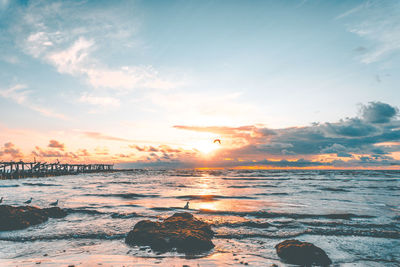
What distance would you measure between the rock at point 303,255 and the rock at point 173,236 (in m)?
2.68

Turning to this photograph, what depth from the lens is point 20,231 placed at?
10.7 m

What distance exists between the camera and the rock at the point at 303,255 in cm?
734

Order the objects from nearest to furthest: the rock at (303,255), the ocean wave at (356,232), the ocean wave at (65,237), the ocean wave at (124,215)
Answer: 1. the rock at (303,255)
2. the ocean wave at (65,237)
3. the ocean wave at (356,232)
4. the ocean wave at (124,215)

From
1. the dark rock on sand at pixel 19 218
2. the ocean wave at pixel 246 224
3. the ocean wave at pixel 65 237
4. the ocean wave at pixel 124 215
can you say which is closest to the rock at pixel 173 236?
the ocean wave at pixel 65 237

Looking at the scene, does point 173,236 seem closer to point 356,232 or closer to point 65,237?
point 65,237

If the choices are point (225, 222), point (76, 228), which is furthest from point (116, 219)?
point (225, 222)

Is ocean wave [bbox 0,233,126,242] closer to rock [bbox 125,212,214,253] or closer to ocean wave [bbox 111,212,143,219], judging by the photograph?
rock [bbox 125,212,214,253]

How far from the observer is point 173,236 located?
895 cm

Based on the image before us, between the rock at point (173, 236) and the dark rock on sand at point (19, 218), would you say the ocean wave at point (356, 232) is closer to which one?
the rock at point (173, 236)

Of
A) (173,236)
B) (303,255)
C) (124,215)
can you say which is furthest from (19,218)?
(303,255)

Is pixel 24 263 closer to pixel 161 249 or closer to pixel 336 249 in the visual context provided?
pixel 161 249

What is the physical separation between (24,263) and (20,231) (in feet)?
15.7

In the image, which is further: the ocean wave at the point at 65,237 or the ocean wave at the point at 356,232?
the ocean wave at the point at 356,232

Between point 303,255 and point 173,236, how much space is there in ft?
15.3
